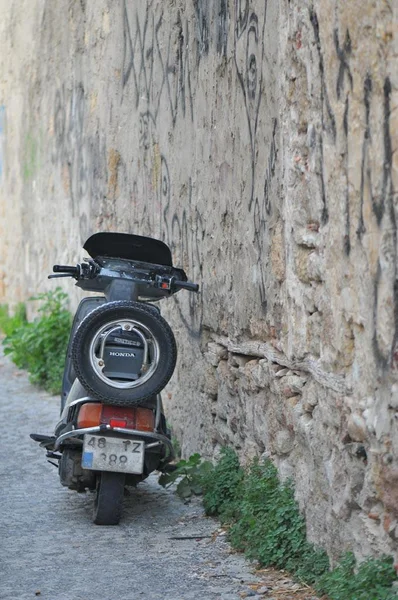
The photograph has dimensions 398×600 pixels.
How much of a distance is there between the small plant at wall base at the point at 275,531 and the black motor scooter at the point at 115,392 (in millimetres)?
368

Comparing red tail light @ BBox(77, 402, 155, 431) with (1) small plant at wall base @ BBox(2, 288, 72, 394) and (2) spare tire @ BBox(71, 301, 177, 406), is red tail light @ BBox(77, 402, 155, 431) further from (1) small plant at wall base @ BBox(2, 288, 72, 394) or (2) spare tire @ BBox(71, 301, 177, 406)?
(1) small plant at wall base @ BBox(2, 288, 72, 394)

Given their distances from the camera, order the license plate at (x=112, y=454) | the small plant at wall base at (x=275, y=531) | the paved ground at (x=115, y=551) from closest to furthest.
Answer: the small plant at wall base at (x=275, y=531)
the paved ground at (x=115, y=551)
the license plate at (x=112, y=454)

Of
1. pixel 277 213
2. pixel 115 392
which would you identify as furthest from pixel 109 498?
pixel 277 213

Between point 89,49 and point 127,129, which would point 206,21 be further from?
point 89,49

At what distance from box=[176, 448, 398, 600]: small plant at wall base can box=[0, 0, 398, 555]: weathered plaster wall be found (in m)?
0.09

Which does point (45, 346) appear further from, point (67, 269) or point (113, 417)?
point (113, 417)

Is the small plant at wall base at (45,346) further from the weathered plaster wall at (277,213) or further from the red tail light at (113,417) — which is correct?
the red tail light at (113,417)

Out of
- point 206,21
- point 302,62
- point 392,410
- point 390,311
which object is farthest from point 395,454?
point 206,21

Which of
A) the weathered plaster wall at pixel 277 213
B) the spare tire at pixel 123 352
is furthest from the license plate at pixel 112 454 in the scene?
the weathered plaster wall at pixel 277 213

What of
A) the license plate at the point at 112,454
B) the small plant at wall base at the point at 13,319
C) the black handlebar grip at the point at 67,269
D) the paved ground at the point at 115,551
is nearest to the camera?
the paved ground at the point at 115,551

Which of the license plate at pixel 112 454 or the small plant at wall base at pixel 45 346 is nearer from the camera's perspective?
the license plate at pixel 112 454

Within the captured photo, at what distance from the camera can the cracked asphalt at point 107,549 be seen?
4.44m

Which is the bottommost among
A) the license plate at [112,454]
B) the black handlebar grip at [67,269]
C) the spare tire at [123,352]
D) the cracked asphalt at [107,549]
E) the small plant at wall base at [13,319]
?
the cracked asphalt at [107,549]

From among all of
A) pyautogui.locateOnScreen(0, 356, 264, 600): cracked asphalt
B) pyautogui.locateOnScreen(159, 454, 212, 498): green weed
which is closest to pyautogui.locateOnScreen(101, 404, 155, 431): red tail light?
pyautogui.locateOnScreen(0, 356, 264, 600): cracked asphalt
